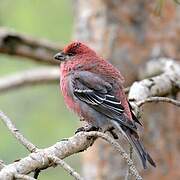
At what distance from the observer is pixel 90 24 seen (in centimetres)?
651

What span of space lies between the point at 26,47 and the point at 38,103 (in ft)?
13.6

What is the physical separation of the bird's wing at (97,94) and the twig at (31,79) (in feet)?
4.93

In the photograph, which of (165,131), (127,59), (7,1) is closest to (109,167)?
(165,131)

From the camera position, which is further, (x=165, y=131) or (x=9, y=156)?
(x=9, y=156)

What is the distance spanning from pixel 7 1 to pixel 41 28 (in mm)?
3728

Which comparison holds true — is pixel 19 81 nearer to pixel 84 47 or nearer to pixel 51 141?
pixel 84 47

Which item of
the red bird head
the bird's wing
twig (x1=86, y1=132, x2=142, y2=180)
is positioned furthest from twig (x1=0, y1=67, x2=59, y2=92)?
twig (x1=86, y1=132, x2=142, y2=180)

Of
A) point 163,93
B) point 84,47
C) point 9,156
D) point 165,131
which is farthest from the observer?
point 9,156

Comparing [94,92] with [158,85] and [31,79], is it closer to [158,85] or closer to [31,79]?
[158,85]

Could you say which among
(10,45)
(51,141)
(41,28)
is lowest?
(51,141)

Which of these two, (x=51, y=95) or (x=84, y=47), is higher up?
(x=84, y=47)

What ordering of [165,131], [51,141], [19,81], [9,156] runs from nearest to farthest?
[165,131] < [19,81] < [9,156] < [51,141]

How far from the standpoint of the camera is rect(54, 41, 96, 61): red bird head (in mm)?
5352

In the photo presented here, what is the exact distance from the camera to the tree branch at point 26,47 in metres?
6.27
